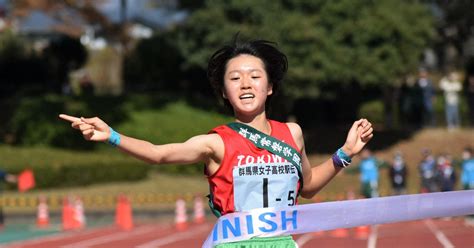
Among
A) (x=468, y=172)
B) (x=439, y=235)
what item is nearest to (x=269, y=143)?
(x=439, y=235)

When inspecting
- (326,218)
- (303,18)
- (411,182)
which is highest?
(303,18)

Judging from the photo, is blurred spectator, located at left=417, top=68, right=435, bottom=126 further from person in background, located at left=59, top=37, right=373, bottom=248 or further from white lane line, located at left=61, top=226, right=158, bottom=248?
person in background, located at left=59, top=37, right=373, bottom=248

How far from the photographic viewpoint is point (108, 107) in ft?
114

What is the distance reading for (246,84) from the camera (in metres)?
6.11

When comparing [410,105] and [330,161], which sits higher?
[410,105]

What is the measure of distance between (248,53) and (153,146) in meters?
0.84

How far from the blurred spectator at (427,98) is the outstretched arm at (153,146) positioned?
31.1 metres

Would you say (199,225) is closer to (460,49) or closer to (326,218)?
(326,218)

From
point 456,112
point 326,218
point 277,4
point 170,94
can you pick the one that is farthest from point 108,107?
point 326,218

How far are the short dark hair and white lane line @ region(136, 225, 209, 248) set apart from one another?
12.9 meters

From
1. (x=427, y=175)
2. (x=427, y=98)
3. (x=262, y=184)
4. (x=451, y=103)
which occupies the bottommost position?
(x=262, y=184)

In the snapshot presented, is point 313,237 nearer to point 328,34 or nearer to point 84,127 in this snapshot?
point 84,127

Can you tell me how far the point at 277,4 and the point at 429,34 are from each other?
4893mm

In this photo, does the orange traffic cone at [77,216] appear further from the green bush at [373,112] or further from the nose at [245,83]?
the green bush at [373,112]
